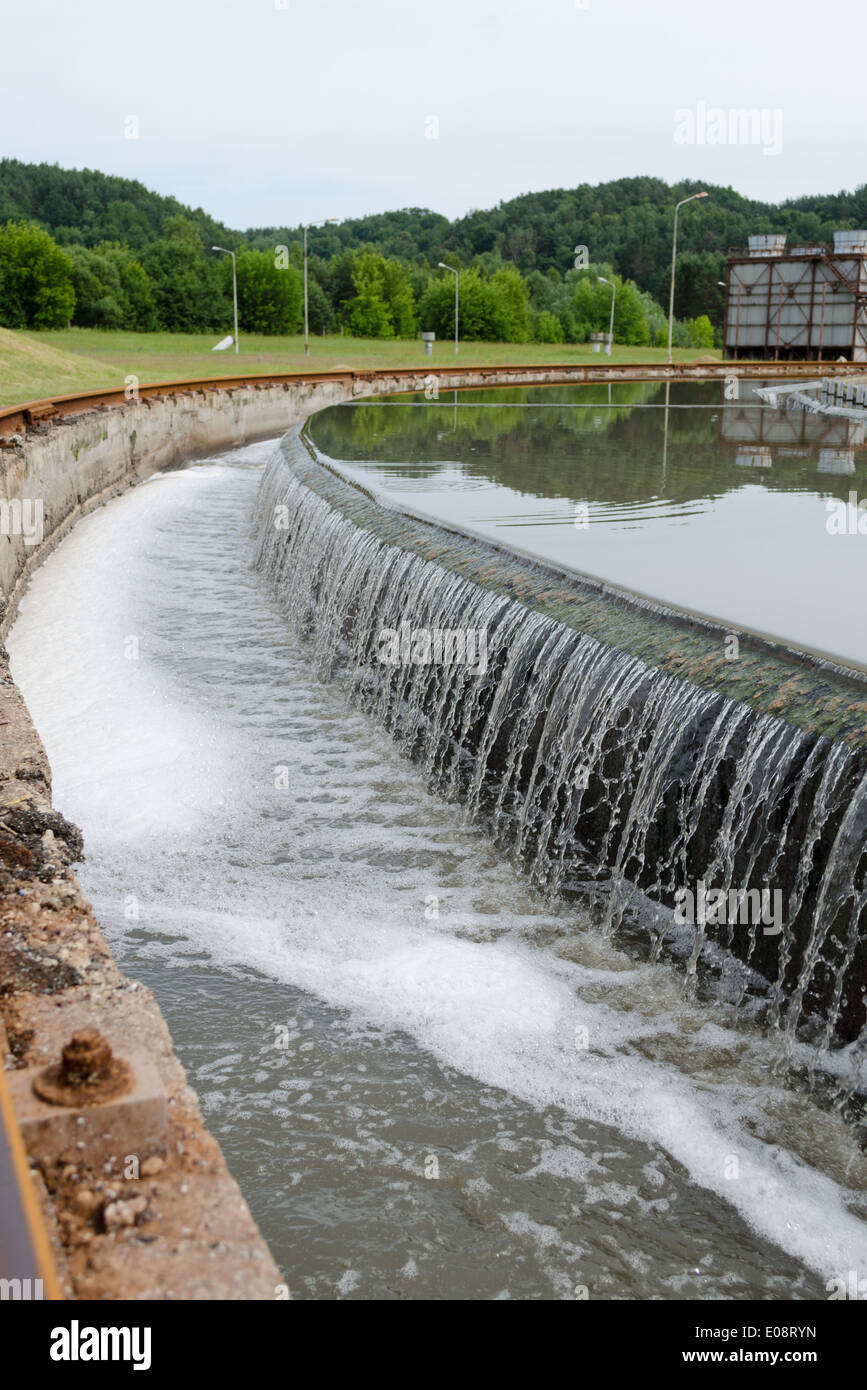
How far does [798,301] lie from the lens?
53188mm

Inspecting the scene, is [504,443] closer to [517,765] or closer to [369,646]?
[369,646]

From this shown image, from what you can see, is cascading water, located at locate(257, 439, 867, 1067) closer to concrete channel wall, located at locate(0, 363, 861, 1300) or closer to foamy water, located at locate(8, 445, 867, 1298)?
foamy water, located at locate(8, 445, 867, 1298)

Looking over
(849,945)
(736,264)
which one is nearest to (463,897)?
(849,945)

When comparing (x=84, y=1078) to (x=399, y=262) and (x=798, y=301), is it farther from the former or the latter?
(x=399, y=262)

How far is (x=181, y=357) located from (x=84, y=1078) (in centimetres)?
5430

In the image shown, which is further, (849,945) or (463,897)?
(463,897)

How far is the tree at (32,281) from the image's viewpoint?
8069 cm

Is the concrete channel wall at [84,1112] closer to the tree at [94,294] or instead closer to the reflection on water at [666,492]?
the reflection on water at [666,492]

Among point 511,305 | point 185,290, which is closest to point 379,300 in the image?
point 511,305

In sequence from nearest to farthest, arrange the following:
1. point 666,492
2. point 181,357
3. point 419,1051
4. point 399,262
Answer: point 419,1051
point 666,492
point 181,357
point 399,262

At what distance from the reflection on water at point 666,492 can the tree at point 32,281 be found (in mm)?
68967

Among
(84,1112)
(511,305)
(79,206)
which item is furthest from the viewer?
(79,206)

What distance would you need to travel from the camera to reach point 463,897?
236 inches
